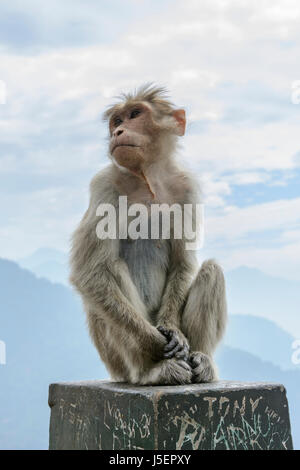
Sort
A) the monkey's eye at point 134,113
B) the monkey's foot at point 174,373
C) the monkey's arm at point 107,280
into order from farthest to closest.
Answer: the monkey's eye at point 134,113 → the monkey's arm at point 107,280 → the monkey's foot at point 174,373

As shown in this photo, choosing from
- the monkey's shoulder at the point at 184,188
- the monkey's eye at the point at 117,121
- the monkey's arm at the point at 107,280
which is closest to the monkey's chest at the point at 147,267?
the monkey's arm at the point at 107,280

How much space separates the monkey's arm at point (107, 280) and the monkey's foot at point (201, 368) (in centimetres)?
28

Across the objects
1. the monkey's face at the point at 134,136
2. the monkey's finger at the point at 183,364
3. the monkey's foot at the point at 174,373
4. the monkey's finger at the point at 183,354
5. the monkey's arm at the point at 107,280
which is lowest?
the monkey's foot at the point at 174,373

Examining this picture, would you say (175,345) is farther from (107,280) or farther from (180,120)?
(180,120)

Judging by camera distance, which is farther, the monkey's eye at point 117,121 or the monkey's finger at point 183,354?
the monkey's eye at point 117,121

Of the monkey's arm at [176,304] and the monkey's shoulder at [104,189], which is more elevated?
the monkey's shoulder at [104,189]

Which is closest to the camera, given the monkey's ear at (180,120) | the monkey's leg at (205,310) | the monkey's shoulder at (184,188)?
the monkey's leg at (205,310)

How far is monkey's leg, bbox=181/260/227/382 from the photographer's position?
4.48 metres

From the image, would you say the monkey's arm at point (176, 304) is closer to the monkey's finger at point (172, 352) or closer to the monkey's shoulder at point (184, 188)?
the monkey's finger at point (172, 352)

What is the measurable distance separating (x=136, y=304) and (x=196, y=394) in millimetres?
852

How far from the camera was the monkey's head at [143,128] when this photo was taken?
4.51m

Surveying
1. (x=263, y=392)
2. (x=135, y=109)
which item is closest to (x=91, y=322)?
(x=263, y=392)

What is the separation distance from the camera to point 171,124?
484 cm
